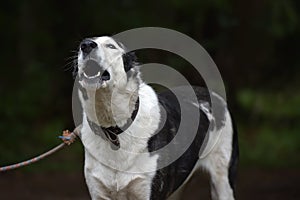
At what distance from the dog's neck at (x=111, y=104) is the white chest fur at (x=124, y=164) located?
0.40 ft

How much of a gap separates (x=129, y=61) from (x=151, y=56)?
6.00 m

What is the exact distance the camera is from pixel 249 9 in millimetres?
11070

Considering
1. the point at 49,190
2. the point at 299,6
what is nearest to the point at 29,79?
the point at 49,190

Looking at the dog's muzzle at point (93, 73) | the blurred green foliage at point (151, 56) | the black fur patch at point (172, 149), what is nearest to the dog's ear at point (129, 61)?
the dog's muzzle at point (93, 73)

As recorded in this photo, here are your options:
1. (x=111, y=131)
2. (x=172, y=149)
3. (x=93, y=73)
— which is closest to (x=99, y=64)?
(x=93, y=73)

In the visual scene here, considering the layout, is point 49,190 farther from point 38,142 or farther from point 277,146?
point 277,146

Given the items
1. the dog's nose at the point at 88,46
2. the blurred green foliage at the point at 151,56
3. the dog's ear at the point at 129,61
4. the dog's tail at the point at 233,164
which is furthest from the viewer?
the blurred green foliage at the point at 151,56

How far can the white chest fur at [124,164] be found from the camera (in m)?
4.64

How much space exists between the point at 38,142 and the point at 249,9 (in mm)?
4414

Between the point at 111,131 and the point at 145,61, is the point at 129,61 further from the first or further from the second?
the point at 145,61

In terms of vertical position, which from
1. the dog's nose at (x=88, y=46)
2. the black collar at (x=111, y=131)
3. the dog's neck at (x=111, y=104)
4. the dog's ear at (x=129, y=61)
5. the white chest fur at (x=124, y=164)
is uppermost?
the dog's nose at (x=88, y=46)

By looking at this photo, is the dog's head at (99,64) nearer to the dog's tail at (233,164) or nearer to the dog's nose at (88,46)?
the dog's nose at (88,46)

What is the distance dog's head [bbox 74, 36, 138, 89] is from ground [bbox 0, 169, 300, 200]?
3960 mm

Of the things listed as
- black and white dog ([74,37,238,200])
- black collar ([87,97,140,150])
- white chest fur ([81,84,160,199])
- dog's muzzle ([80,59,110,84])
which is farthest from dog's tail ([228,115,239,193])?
dog's muzzle ([80,59,110,84])
